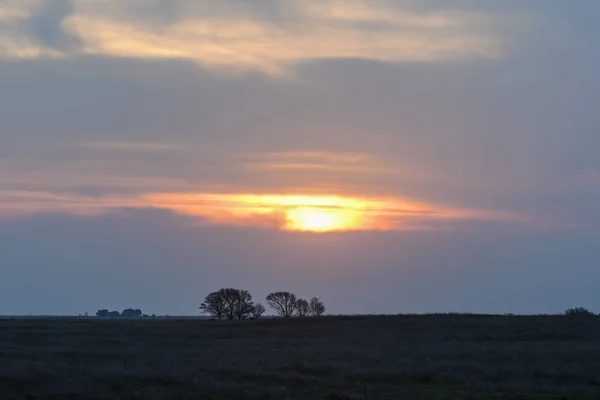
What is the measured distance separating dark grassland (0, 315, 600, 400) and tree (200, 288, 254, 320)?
46.5 meters

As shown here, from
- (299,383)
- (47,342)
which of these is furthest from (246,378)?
(47,342)

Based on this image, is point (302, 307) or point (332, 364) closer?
point (332, 364)

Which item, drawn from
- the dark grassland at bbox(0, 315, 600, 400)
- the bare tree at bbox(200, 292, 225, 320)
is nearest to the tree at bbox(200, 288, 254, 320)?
the bare tree at bbox(200, 292, 225, 320)

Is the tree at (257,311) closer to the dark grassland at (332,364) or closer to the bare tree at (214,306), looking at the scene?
the bare tree at (214,306)

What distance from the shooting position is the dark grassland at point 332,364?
3070 centimetres

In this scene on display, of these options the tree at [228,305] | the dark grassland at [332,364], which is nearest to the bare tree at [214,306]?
the tree at [228,305]

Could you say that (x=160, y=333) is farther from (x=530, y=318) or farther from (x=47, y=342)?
(x=530, y=318)

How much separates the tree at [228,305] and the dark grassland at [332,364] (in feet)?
153

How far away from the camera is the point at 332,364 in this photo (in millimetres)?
42156

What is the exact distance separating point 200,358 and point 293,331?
3319 centimetres

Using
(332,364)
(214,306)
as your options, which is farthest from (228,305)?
(332,364)

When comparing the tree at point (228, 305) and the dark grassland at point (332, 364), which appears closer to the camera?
the dark grassland at point (332, 364)

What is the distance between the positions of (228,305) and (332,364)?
8701 cm

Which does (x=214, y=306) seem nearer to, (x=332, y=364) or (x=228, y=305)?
(x=228, y=305)
